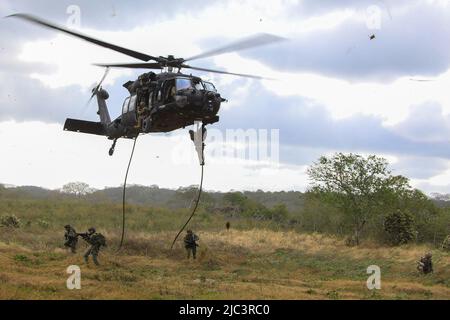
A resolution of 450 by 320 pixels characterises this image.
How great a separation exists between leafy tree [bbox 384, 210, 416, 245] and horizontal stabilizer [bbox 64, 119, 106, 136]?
79.2ft

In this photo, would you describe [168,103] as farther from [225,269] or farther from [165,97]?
[225,269]

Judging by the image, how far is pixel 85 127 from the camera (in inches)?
813

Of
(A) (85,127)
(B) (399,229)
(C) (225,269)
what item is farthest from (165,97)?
(B) (399,229)

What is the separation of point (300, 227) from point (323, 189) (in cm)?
1605

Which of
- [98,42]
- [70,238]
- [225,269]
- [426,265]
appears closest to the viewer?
[98,42]

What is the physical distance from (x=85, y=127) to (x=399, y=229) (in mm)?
25096

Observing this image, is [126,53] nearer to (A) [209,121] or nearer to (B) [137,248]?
(A) [209,121]

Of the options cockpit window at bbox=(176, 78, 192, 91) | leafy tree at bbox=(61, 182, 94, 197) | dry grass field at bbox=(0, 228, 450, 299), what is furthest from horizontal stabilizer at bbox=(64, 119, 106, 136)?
leafy tree at bbox=(61, 182, 94, 197)

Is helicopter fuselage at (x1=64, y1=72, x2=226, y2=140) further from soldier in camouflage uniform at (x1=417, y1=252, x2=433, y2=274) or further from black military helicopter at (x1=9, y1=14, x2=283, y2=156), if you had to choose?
soldier in camouflage uniform at (x1=417, y1=252, x2=433, y2=274)

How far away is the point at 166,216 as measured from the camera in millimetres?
60844

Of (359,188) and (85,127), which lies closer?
(85,127)

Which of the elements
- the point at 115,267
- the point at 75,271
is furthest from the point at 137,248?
the point at 75,271

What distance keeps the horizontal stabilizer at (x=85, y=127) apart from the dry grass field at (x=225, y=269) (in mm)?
5422
